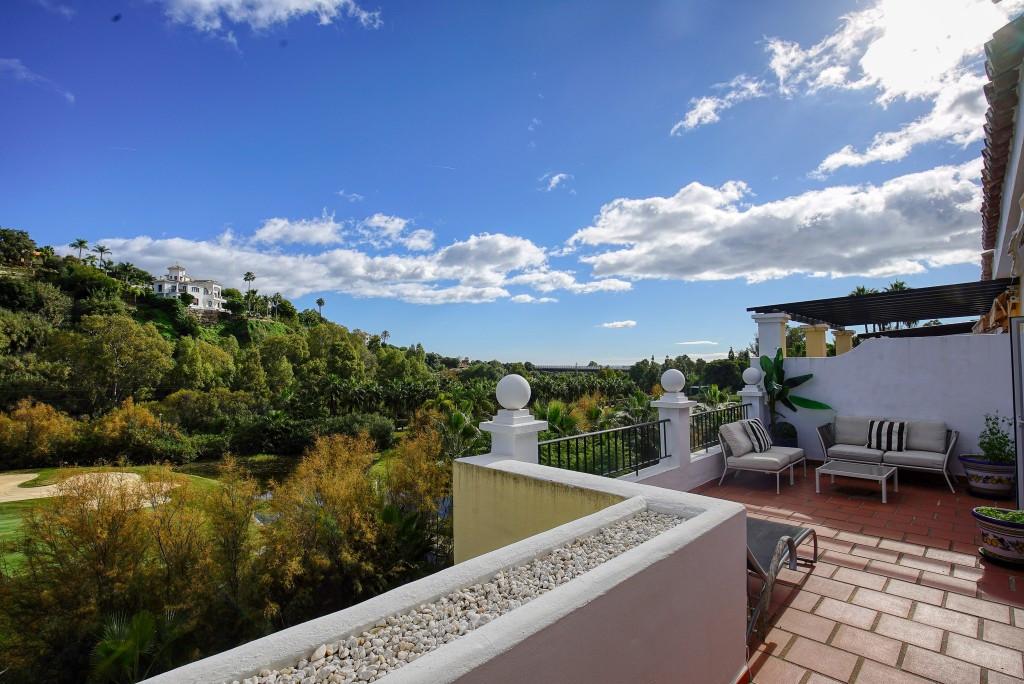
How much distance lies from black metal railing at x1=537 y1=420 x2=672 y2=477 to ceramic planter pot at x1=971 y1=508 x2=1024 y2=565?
8.70ft

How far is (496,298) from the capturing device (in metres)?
25.7

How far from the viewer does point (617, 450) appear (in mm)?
4773

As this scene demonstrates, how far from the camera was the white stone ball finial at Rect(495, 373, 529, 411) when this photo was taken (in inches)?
141

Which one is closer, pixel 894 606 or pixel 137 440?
pixel 894 606

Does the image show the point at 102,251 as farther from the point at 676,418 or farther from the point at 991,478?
the point at 991,478

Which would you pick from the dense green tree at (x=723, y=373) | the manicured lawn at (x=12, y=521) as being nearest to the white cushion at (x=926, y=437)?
the dense green tree at (x=723, y=373)

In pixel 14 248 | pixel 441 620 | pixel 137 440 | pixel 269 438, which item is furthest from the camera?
pixel 14 248

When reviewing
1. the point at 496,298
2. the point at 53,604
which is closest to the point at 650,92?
the point at 53,604

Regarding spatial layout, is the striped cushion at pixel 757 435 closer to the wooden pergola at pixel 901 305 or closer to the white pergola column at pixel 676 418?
the white pergola column at pixel 676 418

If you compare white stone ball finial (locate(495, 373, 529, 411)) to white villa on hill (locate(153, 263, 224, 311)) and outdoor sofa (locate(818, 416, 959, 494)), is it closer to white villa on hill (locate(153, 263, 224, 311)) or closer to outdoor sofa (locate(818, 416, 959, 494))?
outdoor sofa (locate(818, 416, 959, 494))

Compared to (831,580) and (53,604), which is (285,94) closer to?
(53,604)

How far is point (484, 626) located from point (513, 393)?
2366 mm

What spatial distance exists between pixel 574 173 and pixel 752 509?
6916 millimetres

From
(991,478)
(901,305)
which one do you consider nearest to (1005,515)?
(991,478)
